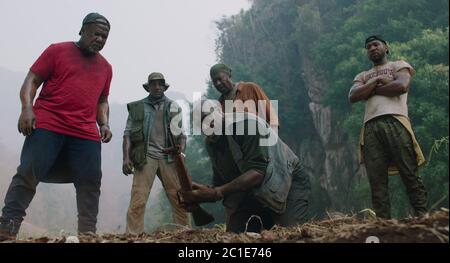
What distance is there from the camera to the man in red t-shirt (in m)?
3.44

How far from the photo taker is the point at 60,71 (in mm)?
3725

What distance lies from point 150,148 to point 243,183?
194 cm

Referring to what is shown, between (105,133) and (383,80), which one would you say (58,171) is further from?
(383,80)

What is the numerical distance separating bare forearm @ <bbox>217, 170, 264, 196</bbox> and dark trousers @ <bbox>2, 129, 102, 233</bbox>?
1.00 metres

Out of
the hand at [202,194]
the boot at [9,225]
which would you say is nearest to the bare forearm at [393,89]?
the hand at [202,194]

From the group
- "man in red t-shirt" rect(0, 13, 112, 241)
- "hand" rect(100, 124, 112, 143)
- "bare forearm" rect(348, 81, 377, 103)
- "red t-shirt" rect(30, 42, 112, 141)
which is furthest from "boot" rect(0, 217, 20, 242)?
"bare forearm" rect(348, 81, 377, 103)

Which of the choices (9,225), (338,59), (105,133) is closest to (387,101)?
(105,133)

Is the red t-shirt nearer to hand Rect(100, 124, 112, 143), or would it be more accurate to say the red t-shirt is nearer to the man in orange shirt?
hand Rect(100, 124, 112, 143)

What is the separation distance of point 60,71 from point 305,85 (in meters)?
24.7

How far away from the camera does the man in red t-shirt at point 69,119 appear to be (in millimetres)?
3436
